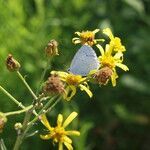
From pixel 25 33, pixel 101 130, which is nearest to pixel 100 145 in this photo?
pixel 101 130

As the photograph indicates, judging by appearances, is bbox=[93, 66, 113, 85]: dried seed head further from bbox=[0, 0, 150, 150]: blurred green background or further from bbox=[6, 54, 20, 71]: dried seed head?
bbox=[0, 0, 150, 150]: blurred green background

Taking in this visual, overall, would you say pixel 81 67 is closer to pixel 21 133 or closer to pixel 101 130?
pixel 21 133

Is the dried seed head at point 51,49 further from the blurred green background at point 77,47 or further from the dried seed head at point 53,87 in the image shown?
the blurred green background at point 77,47

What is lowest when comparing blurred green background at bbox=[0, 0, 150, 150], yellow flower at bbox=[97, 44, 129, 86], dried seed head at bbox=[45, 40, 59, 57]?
yellow flower at bbox=[97, 44, 129, 86]

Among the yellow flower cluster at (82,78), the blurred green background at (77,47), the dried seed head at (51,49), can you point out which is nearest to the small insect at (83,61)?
the yellow flower cluster at (82,78)

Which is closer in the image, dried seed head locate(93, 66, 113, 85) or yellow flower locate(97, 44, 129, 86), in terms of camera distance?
dried seed head locate(93, 66, 113, 85)

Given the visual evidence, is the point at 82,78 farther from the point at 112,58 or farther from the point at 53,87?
the point at 53,87

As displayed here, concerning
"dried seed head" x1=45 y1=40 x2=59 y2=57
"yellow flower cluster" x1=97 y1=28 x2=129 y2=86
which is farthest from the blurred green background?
"dried seed head" x1=45 y1=40 x2=59 y2=57

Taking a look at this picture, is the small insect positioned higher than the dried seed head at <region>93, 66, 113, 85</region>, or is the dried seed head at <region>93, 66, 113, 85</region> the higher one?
the small insect
